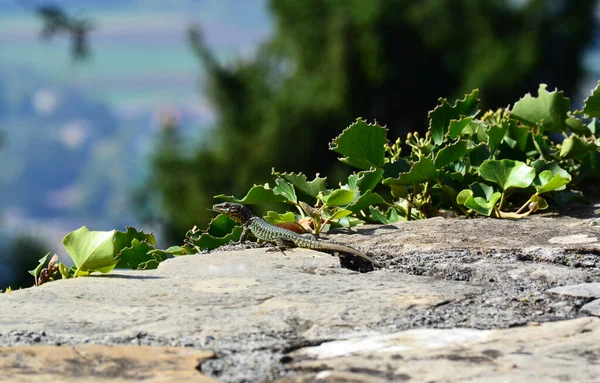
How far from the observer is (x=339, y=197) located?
301 cm

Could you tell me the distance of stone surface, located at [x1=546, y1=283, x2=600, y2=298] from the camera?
7.02 feet

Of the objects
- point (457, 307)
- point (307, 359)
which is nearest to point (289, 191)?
point (457, 307)

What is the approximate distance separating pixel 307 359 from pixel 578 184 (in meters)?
2.25

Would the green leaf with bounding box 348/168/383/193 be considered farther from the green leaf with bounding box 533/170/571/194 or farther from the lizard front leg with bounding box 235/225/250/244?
the green leaf with bounding box 533/170/571/194

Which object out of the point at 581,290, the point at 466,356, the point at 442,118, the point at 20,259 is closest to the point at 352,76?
the point at 20,259

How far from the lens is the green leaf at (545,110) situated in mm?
3602

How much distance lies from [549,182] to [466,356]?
1572 mm

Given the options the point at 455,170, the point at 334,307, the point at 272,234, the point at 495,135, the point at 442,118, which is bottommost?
the point at 334,307

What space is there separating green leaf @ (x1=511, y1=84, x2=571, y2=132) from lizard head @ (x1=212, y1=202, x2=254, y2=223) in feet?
4.06

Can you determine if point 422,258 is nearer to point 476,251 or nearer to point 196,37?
point 476,251

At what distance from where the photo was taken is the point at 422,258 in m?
2.55

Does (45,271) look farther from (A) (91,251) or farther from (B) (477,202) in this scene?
(B) (477,202)

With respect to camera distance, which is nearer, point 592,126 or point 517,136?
point 517,136

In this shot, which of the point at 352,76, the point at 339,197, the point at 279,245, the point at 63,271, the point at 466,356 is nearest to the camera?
the point at 466,356
